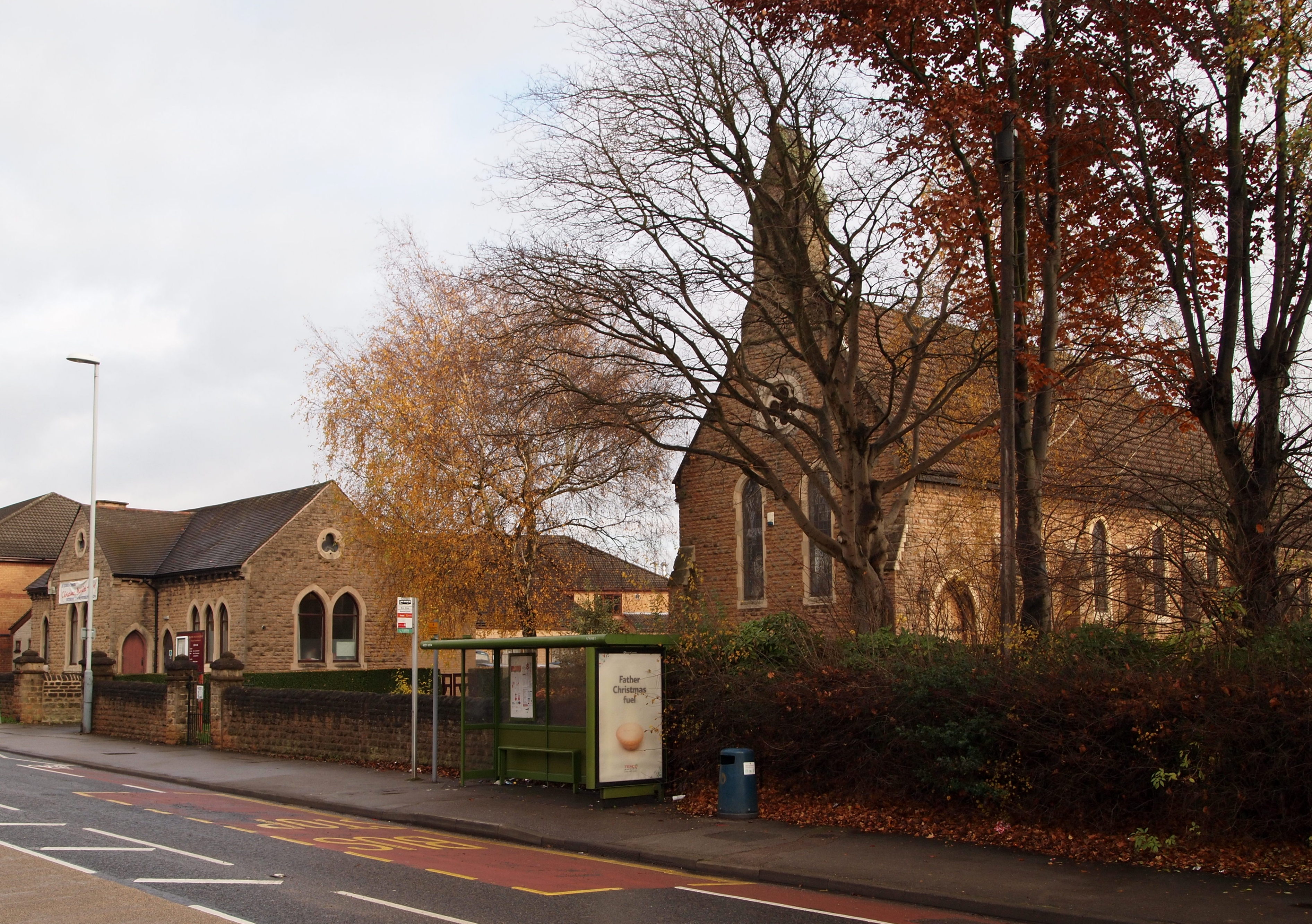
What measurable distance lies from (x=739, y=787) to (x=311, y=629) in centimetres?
3155

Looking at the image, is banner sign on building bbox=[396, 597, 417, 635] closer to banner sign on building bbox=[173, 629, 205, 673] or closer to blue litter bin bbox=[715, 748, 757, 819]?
blue litter bin bbox=[715, 748, 757, 819]

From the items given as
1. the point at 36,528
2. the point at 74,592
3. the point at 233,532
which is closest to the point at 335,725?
the point at 74,592

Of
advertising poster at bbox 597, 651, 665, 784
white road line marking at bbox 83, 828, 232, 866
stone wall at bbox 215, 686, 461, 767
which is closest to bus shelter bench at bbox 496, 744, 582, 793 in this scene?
advertising poster at bbox 597, 651, 665, 784

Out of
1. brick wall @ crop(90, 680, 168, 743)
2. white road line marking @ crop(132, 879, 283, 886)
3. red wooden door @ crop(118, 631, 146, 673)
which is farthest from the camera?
red wooden door @ crop(118, 631, 146, 673)

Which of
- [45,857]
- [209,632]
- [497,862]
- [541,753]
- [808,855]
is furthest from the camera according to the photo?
[209,632]

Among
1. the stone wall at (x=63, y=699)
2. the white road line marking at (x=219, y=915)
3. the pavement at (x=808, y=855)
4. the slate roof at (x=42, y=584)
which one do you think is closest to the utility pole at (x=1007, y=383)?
the pavement at (x=808, y=855)

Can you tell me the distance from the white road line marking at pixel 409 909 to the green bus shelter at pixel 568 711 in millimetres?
5306

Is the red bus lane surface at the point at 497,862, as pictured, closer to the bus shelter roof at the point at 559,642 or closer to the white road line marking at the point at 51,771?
the bus shelter roof at the point at 559,642

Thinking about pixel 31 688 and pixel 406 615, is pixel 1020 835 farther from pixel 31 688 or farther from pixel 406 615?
pixel 31 688

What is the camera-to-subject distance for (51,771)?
72.4 feet

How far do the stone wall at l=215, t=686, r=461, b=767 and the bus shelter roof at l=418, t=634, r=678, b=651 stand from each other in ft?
7.92

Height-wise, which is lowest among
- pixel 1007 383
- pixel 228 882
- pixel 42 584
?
pixel 228 882

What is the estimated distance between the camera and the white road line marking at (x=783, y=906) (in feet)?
29.6

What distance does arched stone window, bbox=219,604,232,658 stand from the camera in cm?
4119
